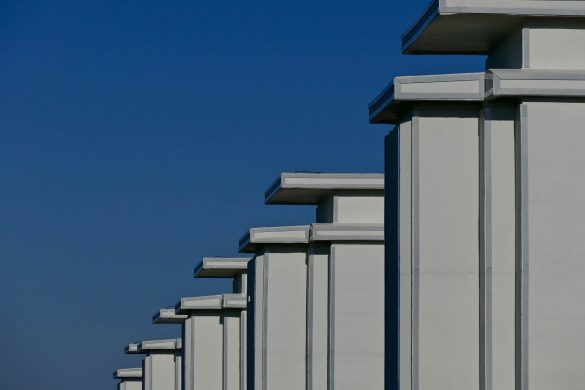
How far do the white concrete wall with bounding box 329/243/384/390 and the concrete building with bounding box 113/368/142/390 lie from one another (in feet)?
196

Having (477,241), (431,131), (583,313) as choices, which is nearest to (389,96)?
(431,131)

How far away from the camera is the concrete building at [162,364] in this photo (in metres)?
89.0

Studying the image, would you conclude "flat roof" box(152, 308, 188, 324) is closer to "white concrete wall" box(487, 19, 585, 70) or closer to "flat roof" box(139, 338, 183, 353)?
"flat roof" box(139, 338, 183, 353)

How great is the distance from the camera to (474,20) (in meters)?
33.9

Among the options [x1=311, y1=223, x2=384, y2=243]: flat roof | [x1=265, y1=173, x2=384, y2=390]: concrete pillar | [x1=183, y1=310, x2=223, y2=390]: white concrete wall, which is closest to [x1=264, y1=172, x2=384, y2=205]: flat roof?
[x1=265, y1=173, x2=384, y2=390]: concrete pillar

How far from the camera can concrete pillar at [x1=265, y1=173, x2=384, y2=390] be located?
4831 cm

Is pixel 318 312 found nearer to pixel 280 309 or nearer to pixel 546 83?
pixel 280 309

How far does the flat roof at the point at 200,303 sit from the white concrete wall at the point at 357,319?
21.9m

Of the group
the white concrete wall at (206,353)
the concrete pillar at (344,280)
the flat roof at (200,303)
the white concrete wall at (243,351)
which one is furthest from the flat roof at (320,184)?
the white concrete wall at (206,353)

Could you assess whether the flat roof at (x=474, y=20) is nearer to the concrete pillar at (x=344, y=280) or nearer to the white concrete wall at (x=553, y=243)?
the white concrete wall at (x=553, y=243)

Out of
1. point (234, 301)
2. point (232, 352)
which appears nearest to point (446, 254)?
point (234, 301)

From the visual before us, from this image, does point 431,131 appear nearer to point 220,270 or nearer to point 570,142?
point 570,142

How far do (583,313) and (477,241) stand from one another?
2.82m

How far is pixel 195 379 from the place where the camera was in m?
71.7
